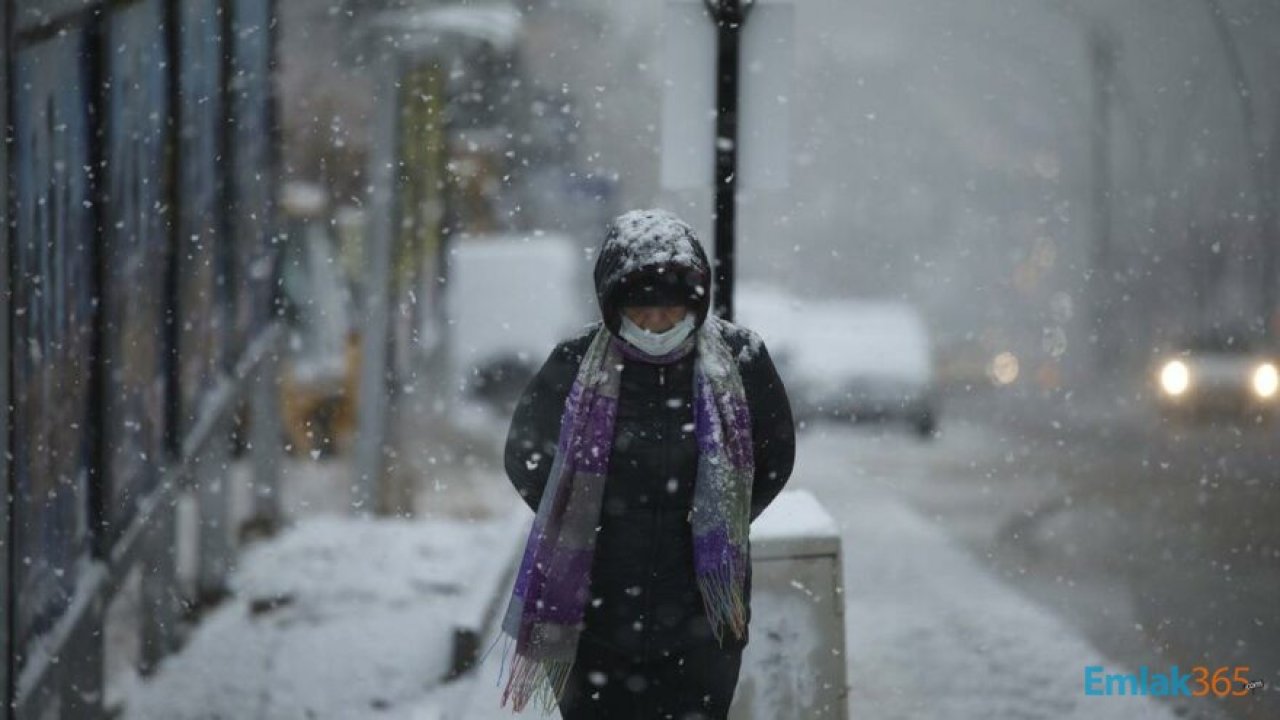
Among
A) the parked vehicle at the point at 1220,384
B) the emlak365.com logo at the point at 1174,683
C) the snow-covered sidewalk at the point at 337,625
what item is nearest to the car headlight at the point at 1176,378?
the parked vehicle at the point at 1220,384

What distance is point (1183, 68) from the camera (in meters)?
30.6

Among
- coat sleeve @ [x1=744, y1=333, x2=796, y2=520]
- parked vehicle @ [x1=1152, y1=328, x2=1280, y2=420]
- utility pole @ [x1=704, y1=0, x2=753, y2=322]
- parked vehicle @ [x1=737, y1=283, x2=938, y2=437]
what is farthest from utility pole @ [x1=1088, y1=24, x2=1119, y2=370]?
coat sleeve @ [x1=744, y1=333, x2=796, y2=520]

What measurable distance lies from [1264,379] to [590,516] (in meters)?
19.7

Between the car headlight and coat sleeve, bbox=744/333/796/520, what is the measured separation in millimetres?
18468

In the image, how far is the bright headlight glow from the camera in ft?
66.1

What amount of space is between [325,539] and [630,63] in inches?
1043

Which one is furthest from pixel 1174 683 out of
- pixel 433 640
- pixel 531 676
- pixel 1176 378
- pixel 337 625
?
pixel 1176 378

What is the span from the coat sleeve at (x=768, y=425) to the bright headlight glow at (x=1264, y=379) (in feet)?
61.9

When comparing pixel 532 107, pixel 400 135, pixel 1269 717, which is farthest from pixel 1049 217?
pixel 1269 717

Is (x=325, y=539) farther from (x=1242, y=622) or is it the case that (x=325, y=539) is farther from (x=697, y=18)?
(x=1242, y=622)

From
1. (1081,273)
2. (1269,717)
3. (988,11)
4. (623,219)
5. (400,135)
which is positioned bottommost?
(1269,717)

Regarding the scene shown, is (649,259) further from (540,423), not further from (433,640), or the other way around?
(433,640)

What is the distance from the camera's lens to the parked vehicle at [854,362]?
2108cm

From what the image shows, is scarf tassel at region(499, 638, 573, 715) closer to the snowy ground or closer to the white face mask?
the white face mask
